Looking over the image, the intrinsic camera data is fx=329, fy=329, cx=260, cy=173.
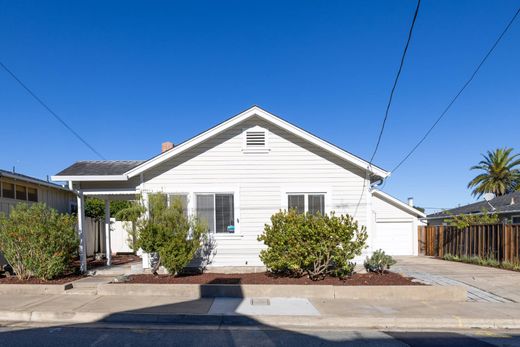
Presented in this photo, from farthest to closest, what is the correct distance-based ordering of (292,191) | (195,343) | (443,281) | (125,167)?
(125,167)
(292,191)
(443,281)
(195,343)

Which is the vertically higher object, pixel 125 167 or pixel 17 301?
pixel 125 167

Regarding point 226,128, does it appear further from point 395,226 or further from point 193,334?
point 395,226

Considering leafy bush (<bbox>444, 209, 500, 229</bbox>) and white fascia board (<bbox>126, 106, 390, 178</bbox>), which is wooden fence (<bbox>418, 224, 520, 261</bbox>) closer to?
leafy bush (<bbox>444, 209, 500, 229</bbox>)

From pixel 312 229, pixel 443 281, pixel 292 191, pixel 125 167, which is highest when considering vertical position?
pixel 125 167

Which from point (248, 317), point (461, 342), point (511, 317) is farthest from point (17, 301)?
point (511, 317)

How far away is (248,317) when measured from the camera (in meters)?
6.23

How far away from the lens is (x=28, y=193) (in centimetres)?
1176

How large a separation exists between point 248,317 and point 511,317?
16.5ft

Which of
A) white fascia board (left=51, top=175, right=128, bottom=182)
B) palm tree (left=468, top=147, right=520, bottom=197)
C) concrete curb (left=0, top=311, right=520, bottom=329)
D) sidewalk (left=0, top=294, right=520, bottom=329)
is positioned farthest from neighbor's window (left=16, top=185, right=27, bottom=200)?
palm tree (left=468, top=147, right=520, bottom=197)

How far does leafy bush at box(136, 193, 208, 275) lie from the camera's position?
336 inches

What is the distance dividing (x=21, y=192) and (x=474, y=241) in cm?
1827

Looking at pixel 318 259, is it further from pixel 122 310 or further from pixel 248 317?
pixel 122 310

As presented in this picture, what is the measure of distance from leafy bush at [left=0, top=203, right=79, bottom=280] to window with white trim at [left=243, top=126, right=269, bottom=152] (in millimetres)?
5811

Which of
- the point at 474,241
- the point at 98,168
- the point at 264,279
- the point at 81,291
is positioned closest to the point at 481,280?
the point at 474,241
